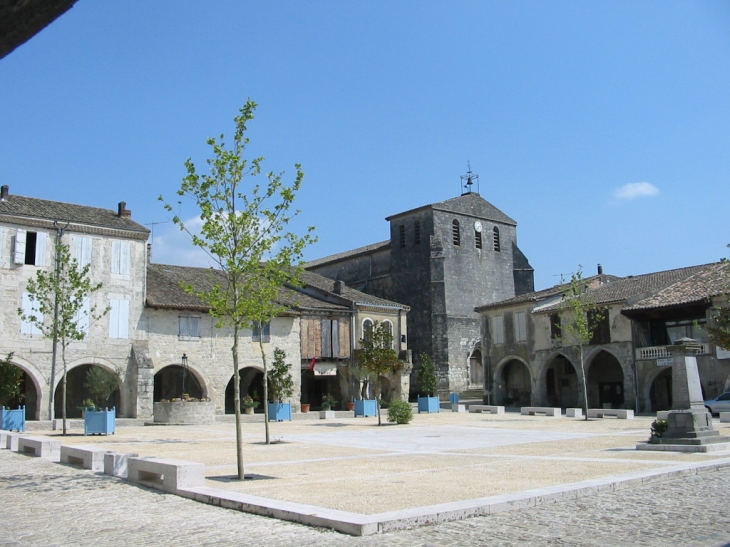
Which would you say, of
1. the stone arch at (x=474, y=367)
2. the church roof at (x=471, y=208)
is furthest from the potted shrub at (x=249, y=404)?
the church roof at (x=471, y=208)

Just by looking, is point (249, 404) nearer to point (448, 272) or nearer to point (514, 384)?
point (514, 384)

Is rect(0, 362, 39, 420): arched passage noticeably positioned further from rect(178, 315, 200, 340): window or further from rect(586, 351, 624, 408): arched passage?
rect(586, 351, 624, 408): arched passage

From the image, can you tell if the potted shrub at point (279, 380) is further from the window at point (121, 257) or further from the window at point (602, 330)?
the window at point (602, 330)

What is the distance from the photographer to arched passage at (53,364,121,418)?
2925cm

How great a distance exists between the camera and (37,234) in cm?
2755

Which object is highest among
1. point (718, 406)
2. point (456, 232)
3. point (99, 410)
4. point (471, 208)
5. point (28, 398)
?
point (471, 208)

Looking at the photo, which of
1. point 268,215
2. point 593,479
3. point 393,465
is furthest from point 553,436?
point 268,215

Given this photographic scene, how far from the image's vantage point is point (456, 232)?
4897 cm

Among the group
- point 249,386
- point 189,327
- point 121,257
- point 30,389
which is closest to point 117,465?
point 30,389

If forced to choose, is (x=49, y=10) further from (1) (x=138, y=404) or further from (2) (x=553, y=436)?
(1) (x=138, y=404)

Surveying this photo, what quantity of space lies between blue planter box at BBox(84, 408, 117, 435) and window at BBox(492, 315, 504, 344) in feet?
86.7

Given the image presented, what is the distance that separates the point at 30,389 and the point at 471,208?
104ft

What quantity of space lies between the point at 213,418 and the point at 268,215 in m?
15.5

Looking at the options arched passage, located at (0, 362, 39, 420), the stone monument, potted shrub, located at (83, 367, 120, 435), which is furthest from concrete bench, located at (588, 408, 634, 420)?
arched passage, located at (0, 362, 39, 420)
